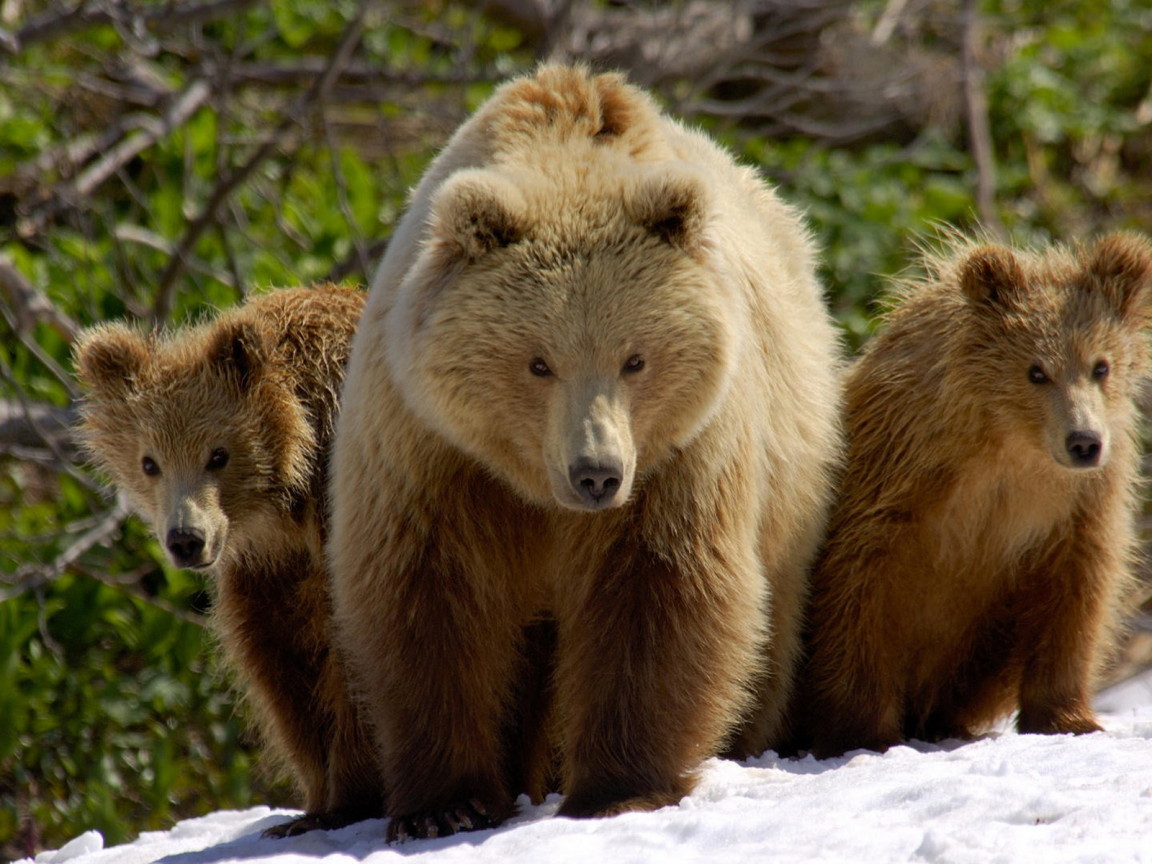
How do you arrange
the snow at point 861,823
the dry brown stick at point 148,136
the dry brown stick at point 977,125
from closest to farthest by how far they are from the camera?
the snow at point 861,823 → the dry brown stick at point 148,136 → the dry brown stick at point 977,125

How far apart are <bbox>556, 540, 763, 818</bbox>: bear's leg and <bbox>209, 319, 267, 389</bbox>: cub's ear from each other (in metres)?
1.36

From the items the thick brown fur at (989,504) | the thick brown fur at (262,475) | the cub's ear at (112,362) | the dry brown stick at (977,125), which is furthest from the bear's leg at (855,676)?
the dry brown stick at (977,125)

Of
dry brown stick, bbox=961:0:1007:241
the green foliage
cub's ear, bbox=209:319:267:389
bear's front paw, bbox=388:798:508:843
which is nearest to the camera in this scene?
bear's front paw, bbox=388:798:508:843

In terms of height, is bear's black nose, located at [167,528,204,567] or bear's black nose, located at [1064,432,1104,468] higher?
bear's black nose, located at [1064,432,1104,468]

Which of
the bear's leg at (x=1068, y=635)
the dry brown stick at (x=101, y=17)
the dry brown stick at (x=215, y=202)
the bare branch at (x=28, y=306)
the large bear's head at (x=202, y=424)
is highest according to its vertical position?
the dry brown stick at (x=101, y=17)

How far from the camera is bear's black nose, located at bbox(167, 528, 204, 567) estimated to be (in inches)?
176

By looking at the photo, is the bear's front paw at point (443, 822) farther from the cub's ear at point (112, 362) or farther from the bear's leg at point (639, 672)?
the cub's ear at point (112, 362)

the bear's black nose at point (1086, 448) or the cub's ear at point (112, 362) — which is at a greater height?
the cub's ear at point (112, 362)

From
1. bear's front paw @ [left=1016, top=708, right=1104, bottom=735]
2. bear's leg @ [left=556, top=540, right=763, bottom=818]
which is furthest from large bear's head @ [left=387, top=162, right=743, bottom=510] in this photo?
bear's front paw @ [left=1016, top=708, right=1104, bottom=735]

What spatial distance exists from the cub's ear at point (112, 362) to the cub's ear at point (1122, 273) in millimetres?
3259

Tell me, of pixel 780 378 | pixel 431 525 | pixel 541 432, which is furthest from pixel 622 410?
pixel 780 378

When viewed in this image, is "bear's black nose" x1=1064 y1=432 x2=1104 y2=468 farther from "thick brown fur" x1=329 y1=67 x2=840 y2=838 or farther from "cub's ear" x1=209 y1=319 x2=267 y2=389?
"cub's ear" x1=209 y1=319 x2=267 y2=389

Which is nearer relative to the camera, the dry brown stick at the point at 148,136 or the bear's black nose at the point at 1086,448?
the bear's black nose at the point at 1086,448

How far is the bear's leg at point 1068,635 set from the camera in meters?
5.00
